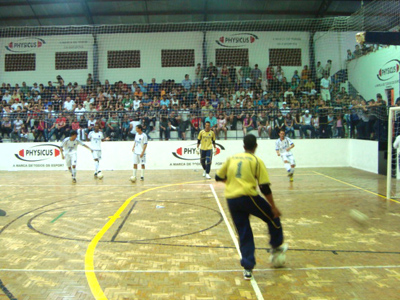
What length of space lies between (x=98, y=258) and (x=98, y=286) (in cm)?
111

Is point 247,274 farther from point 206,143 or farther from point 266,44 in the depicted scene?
point 266,44

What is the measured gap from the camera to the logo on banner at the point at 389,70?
777 inches

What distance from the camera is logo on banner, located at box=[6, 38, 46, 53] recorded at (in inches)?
1008

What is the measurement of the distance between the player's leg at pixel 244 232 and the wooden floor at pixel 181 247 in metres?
0.29

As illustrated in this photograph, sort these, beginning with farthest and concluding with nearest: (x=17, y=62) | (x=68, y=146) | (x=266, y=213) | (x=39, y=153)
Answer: (x=17, y=62), (x=39, y=153), (x=68, y=146), (x=266, y=213)

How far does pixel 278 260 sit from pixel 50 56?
24376mm

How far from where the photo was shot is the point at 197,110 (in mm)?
19438

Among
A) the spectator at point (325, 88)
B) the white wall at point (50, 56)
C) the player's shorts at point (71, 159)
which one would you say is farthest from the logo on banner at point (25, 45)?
the spectator at point (325, 88)

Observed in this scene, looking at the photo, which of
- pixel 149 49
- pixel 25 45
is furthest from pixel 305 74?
pixel 25 45

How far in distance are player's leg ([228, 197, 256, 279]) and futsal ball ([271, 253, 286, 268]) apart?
51 cm

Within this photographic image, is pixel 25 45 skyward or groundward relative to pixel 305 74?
skyward

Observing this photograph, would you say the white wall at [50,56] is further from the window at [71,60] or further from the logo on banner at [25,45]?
the window at [71,60]

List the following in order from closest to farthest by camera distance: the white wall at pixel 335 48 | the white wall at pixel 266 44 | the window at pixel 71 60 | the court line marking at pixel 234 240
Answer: the court line marking at pixel 234 240
the white wall at pixel 335 48
the white wall at pixel 266 44
the window at pixel 71 60

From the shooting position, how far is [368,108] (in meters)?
17.5
